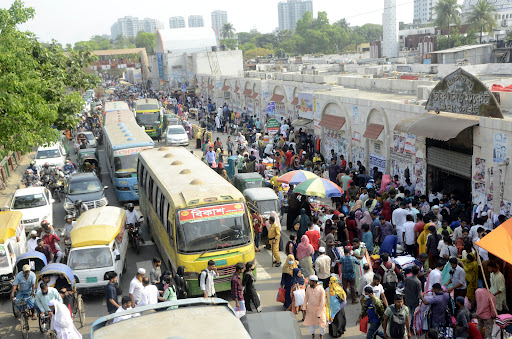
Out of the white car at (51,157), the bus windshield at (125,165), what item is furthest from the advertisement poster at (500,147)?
the white car at (51,157)

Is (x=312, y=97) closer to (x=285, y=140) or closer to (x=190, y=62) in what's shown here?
(x=285, y=140)

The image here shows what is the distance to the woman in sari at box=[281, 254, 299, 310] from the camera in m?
11.1

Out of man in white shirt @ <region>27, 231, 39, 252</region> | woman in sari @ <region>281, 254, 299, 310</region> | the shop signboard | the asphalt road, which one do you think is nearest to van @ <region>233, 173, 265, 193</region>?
the asphalt road

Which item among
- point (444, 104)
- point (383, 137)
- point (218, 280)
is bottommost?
point (218, 280)

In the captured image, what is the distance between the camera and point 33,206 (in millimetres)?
18125

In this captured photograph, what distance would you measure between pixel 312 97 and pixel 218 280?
53.1 feet

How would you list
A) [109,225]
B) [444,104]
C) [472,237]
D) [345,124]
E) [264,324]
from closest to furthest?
[264,324]
[472,237]
[109,225]
[444,104]
[345,124]

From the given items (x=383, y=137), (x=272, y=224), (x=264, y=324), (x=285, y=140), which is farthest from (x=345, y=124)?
(x=264, y=324)

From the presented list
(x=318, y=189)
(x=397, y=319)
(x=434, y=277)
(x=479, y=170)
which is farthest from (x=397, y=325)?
(x=479, y=170)

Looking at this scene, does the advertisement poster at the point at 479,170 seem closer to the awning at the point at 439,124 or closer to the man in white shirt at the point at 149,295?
the awning at the point at 439,124

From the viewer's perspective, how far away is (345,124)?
22469 mm

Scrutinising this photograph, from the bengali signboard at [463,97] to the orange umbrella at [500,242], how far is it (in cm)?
561

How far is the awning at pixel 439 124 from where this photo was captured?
558 inches

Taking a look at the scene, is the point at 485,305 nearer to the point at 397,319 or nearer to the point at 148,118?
the point at 397,319
